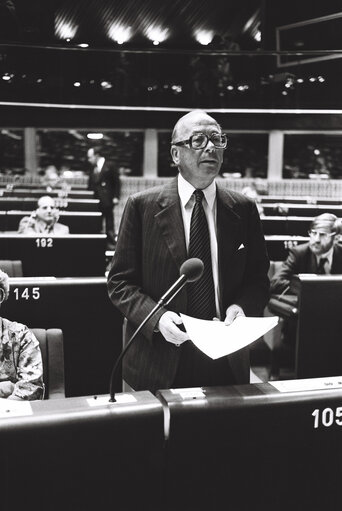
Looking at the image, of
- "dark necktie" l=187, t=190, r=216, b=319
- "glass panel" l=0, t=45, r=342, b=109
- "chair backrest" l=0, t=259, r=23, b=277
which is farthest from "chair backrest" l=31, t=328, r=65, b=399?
"glass panel" l=0, t=45, r=342, b=109

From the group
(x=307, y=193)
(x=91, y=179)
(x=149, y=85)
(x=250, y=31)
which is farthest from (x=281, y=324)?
(x=250, y=31)

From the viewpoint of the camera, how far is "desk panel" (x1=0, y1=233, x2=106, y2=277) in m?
5.05

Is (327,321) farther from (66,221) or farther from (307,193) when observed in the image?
(307,193)

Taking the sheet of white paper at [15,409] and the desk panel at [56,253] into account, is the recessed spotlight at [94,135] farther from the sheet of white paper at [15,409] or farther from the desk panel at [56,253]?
the sheet of white paper at [15,409]

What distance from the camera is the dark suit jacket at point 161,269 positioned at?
1762 mm

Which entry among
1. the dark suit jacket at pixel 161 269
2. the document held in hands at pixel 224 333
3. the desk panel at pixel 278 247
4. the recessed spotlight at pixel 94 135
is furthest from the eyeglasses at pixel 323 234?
the recessed spotlight at pixel 94 135

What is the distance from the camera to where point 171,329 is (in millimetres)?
1600

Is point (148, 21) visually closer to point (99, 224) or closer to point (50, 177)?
point (50, 177)

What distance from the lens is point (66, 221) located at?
733 cm

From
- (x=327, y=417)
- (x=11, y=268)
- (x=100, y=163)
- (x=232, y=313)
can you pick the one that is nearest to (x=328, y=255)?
(x=11, y=268)

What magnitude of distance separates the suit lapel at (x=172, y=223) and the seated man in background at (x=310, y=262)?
9.37ft

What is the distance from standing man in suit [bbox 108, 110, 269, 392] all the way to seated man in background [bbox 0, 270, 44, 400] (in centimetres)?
64

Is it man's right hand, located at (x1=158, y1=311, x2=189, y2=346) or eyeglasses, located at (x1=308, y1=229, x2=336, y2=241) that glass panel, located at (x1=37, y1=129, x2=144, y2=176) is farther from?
man's right hand, located at (x1=158, y1=311, x2=189, y2=346)

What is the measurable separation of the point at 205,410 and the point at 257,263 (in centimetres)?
67
